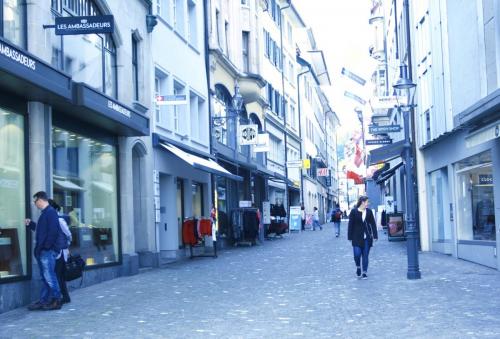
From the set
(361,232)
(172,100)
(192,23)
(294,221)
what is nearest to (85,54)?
(172,100)

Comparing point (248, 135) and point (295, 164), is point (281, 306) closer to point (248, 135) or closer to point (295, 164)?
point (248, 135)

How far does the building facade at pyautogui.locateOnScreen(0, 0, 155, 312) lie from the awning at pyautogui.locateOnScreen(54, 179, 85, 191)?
20 millimetres

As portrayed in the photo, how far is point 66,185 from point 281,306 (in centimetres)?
577

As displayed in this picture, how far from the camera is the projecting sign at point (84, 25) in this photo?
522 inches

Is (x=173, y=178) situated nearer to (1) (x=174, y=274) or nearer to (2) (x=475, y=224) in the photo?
(1) (x=174, y=274)

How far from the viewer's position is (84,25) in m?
13.4

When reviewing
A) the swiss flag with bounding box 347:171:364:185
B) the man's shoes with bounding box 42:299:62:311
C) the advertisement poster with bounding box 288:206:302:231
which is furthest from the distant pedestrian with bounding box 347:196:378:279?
the swiss flag with bounding box 347:171:364:185

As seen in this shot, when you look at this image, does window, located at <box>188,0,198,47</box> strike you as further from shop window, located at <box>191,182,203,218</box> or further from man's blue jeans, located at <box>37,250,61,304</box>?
man's blue jeans, located at <box>37,250,61,304</box>

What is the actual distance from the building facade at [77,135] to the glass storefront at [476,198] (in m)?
8.05

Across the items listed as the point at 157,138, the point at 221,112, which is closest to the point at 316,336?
the point at 157,138

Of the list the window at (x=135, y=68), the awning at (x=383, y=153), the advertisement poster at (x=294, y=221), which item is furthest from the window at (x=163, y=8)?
the advertisement poster at (x=294, y=221)

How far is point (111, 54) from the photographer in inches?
717

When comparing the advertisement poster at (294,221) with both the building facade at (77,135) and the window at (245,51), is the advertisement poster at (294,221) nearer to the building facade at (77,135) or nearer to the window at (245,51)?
the window at (245,51)

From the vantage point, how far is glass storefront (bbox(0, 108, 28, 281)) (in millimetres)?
12398
